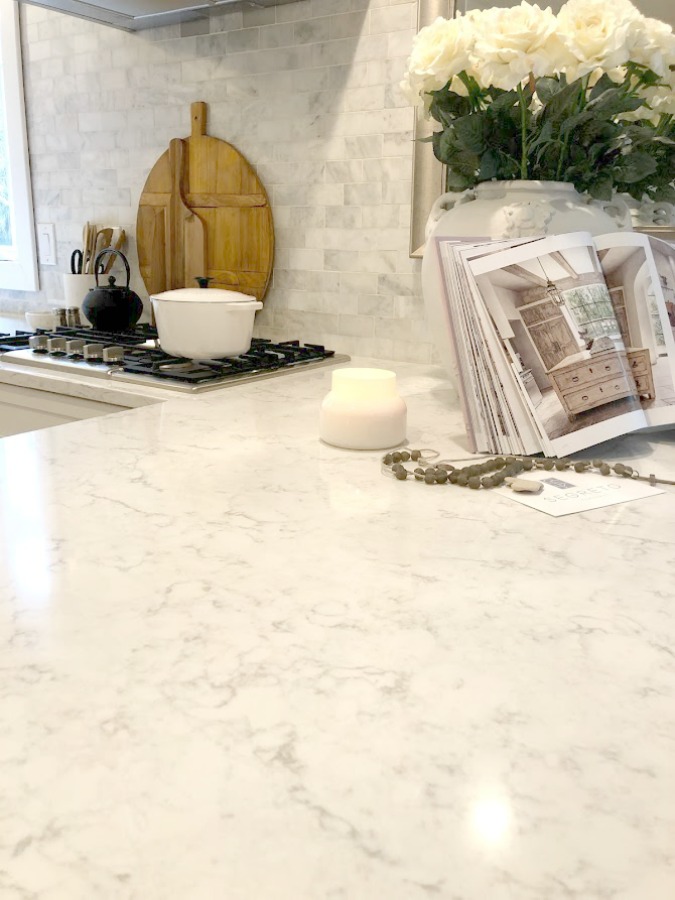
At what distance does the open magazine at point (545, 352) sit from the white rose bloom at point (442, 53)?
260 millimetres

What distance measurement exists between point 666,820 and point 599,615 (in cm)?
23

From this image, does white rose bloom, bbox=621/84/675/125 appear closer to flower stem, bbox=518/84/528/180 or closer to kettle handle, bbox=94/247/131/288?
flower stem, bbox=518/84/528/180

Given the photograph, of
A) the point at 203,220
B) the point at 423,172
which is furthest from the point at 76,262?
the point at 423,172

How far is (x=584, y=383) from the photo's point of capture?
1.05m

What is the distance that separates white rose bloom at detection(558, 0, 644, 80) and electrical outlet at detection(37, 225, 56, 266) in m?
1.95

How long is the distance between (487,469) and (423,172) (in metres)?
1.03

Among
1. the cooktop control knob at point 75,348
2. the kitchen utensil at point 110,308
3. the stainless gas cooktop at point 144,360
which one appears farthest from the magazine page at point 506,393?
the kitchen utensil at point 110,308

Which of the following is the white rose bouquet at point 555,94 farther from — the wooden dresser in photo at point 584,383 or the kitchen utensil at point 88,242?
the kitchen utensil at point 88,242

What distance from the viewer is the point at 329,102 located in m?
1.91

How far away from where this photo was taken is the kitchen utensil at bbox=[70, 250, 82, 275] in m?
2.34

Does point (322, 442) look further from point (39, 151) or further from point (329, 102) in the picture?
point (39, 151)

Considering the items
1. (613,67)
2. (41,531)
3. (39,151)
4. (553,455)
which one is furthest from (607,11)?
(39,151)

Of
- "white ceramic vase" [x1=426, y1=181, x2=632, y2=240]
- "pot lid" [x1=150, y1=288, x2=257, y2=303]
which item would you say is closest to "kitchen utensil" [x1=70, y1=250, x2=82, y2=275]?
"pot lid" [x1=150, y1=288, x2=257, y2=303]

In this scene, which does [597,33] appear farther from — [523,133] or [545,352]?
[545,352]
